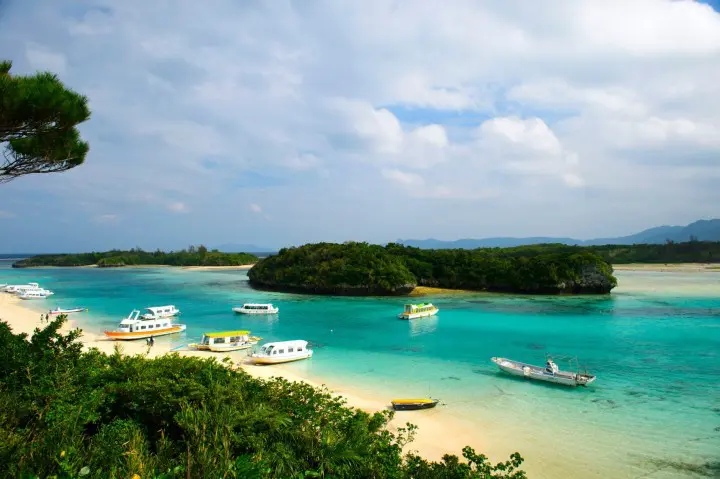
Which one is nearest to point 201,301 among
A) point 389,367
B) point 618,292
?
point 389,367

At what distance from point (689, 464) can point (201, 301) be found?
48.4m

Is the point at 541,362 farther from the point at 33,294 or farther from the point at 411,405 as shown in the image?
the point at 33,294

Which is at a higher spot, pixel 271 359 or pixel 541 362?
pixel 271 359

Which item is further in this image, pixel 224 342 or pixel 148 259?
pixel 148 259

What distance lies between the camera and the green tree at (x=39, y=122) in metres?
10.6

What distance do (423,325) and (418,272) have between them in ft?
103

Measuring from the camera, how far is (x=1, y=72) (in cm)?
1092

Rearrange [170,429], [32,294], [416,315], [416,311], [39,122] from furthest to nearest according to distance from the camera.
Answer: [32,294]
[416,311]
[416,315]
[39,122]
[170,429]

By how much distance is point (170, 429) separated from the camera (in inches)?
310

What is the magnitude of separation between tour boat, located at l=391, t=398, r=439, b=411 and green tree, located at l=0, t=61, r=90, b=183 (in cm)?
1377

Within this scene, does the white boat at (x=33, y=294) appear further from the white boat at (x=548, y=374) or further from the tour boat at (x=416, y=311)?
the white boat at (x=548, y=374)

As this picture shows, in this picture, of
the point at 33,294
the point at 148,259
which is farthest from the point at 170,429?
the point at 148,259

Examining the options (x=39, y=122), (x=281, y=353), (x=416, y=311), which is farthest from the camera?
(x=416, y=311)

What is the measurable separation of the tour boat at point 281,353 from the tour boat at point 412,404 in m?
8.39
